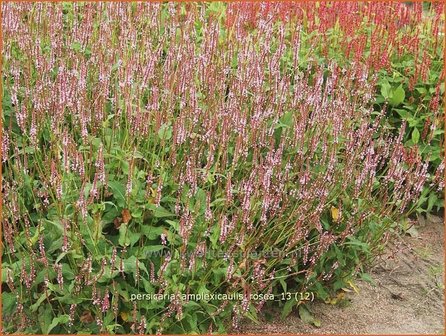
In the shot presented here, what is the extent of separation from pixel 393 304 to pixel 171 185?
5.84ft

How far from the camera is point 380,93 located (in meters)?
5.18

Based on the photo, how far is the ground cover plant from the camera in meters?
3.07

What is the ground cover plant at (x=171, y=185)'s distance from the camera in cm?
307

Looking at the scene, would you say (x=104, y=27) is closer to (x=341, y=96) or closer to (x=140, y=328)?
(x=341, y=96)

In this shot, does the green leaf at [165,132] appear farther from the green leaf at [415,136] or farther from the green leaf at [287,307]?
the green leaf at [415,136]

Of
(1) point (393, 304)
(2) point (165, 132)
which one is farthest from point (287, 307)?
(2) point (165, 132)

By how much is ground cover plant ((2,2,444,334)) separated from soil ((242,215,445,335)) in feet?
0.48

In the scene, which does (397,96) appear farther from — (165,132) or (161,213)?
(161,213)

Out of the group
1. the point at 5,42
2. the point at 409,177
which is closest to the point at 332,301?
the point at 409,177

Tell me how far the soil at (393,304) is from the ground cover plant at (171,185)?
15cm

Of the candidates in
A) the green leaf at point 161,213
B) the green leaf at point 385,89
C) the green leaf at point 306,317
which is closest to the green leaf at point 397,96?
the green leaf at point 385,89

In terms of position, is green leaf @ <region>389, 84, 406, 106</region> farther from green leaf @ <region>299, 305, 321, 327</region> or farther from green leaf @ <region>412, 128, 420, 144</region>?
green leaf @ <region>299, 305, 321, 327</region>

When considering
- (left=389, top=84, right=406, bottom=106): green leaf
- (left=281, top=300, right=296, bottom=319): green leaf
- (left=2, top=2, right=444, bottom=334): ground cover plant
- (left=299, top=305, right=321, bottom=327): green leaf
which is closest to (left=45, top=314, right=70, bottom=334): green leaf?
(left=2, top=2, right=444, bottom=334): ground cover plant

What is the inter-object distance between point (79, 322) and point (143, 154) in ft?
3.01
